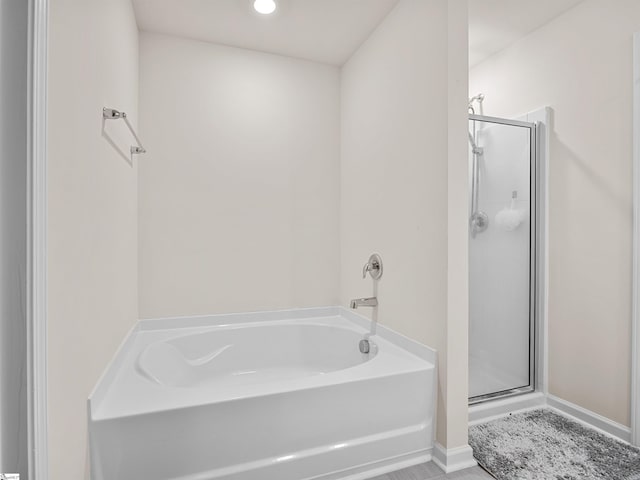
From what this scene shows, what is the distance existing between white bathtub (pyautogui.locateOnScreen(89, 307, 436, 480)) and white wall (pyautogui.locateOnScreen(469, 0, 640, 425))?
1.09 m

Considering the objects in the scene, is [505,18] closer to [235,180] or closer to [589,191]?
[589,191]

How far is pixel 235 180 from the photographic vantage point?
2.47 meters

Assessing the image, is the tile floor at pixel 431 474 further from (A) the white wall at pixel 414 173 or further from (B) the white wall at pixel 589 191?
(B) the white wall at pixel 589 191

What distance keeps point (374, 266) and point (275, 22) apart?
1.66m

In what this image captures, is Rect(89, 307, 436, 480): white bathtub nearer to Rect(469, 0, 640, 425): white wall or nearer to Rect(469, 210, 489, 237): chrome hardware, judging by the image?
Rect(469, 210, 489, 237): chrome hardware

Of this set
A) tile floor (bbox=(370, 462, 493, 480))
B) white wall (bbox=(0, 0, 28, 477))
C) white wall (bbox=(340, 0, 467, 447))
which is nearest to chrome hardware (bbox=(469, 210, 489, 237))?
white wall (bbox=(340, 0, 467, 447))

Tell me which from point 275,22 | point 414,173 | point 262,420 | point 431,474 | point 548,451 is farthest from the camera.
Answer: point 275,22

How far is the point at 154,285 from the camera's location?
2297mm

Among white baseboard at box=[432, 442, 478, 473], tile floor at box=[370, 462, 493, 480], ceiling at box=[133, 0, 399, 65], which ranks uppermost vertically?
ceiling at box=[133, 0, 399, 65]

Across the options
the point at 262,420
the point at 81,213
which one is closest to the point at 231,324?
the point at 262,420

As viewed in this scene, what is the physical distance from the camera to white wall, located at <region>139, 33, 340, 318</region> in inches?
90.2

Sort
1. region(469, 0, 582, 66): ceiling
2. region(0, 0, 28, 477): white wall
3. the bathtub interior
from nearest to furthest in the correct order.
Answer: region(0, 0, 28, 477): white wall < region(469, 0, 582, 66): ceiling < the bathtub interior

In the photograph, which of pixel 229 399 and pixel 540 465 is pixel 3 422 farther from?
pixel 540 465

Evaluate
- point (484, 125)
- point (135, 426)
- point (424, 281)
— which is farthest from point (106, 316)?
point (484, 125)
